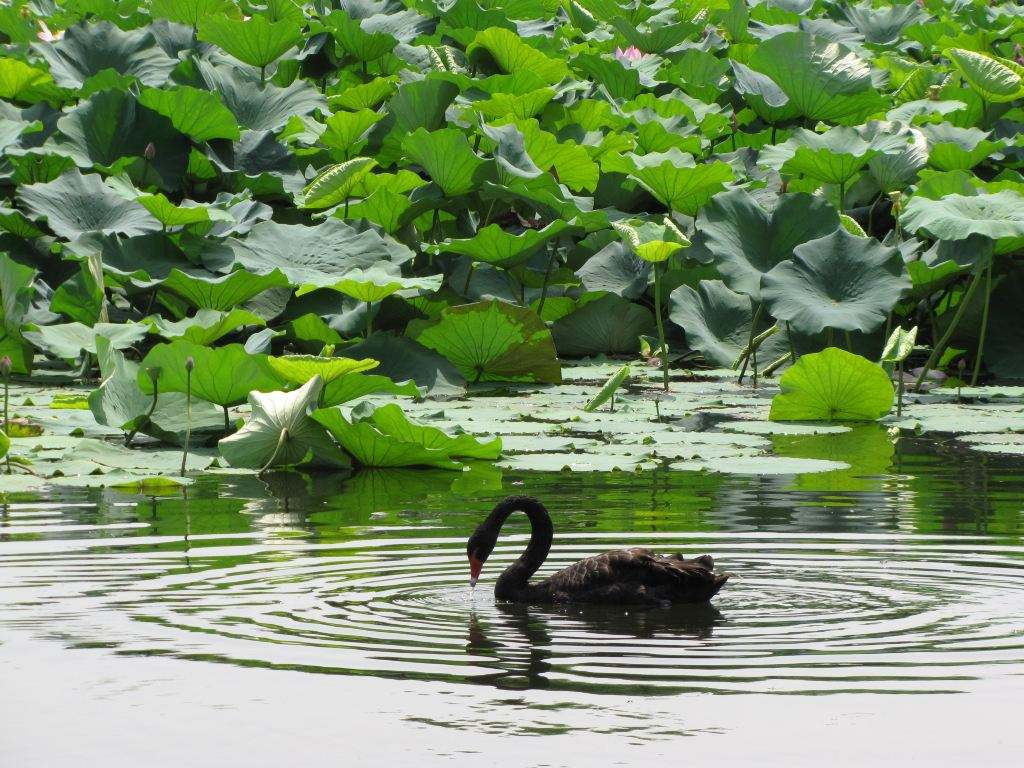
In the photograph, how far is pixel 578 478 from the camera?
291 inches

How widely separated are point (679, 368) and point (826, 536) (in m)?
5.05

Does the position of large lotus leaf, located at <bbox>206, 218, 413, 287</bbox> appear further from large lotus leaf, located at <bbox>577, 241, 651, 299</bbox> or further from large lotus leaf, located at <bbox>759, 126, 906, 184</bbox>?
large lotus leaf, located at <bbox>759, 126, 906, 184</bbox>

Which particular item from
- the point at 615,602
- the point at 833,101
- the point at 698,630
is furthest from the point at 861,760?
the point at 833,101

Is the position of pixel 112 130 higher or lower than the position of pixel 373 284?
higher

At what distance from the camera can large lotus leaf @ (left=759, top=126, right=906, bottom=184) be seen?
10508 millimetres

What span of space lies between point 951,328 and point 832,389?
154 cm

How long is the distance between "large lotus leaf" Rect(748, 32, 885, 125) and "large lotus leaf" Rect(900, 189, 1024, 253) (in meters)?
2.68

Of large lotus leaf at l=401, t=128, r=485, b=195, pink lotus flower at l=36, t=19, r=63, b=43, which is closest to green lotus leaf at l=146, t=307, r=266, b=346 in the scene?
large lotus leaf at l=401, t=128, r=485, b=195

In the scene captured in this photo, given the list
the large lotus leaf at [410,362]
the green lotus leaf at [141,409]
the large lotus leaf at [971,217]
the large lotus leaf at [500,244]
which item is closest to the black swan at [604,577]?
the green lotus leaf at [141,409]

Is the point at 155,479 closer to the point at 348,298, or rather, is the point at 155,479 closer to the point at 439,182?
the point at 348,298

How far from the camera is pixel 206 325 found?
9.20m

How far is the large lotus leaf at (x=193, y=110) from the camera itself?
11.4 meters

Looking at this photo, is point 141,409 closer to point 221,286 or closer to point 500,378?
point 221,286

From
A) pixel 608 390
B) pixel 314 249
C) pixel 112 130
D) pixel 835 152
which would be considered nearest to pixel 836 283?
pixel 835 152
